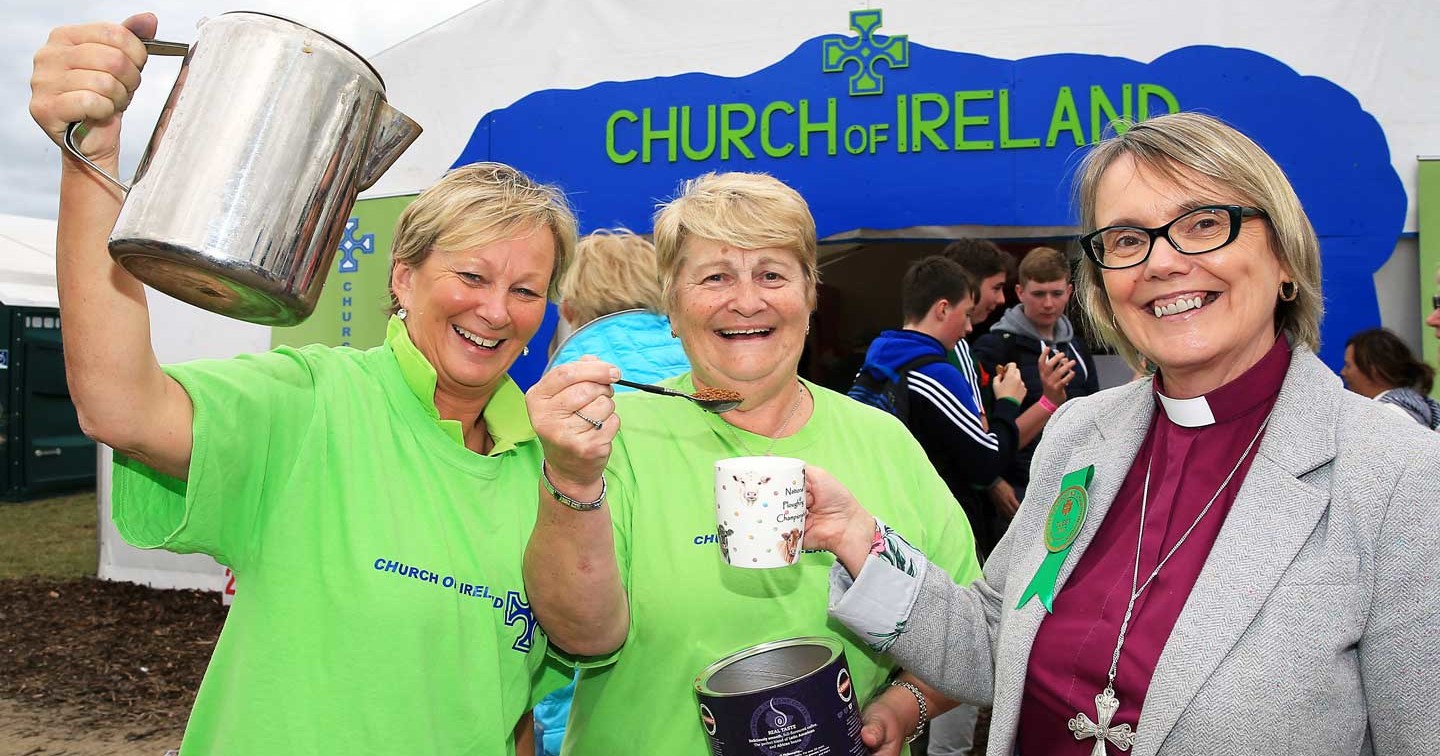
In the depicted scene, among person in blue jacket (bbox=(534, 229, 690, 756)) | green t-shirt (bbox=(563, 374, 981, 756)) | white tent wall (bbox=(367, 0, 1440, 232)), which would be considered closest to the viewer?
green t-shirt (bbox=(563, 374, 981, 756))

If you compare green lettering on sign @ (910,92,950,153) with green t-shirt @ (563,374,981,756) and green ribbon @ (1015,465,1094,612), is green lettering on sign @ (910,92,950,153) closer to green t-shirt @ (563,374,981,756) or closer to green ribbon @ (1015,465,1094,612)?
green t-shirt @ (563,374,981,756)

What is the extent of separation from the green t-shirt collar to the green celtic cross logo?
467 cm

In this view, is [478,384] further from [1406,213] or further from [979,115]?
[1406,213]

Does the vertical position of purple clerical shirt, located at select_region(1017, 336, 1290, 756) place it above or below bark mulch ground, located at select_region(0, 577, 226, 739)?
above

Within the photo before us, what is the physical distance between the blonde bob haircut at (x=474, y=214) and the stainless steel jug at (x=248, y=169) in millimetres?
422

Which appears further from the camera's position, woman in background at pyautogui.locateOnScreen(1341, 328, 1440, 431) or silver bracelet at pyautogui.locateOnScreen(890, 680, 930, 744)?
woman in background at pyautogui.locateOnScreen(1341, 328, 1440, 431)

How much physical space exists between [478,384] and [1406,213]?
5.54 m

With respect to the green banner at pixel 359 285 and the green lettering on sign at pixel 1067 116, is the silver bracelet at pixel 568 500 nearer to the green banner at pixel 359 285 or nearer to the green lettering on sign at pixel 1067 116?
the green lettering on sign at pixel 1067 116

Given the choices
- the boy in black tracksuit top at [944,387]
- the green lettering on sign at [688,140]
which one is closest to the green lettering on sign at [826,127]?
the green lettering on sign at [688,140]

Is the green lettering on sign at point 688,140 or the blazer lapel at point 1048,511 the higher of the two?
the green lettering on sign at point 688,140

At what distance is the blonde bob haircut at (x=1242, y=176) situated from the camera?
160cm

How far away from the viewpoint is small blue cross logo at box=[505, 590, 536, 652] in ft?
5.83

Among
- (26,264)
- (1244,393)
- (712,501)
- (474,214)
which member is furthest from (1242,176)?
(26,264)

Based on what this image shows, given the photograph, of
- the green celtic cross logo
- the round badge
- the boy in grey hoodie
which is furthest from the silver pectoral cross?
the green celtic cross logo
